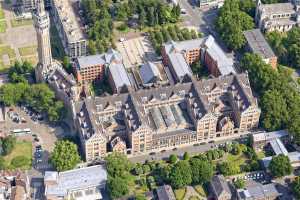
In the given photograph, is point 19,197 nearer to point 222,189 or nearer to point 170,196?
point 170,196

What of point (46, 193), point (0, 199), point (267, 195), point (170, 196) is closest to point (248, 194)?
point (267, 195)

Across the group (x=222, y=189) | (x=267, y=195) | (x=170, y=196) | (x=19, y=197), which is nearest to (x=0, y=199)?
(x=19, y=197)

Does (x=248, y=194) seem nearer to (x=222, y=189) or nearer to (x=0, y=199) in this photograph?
(x=222, y=189)

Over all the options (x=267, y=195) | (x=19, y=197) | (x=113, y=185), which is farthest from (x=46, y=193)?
(x=267, y=195)

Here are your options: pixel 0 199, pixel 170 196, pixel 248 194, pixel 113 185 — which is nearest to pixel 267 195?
pixel 248 194

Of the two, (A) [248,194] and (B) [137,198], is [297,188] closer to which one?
(A) [248,194]

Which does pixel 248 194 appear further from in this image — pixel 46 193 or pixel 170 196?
pixel 46 193
